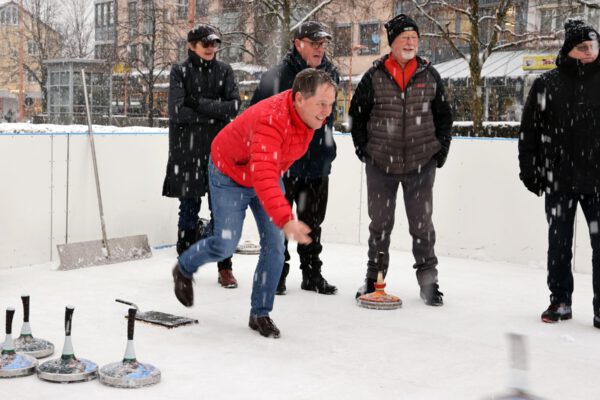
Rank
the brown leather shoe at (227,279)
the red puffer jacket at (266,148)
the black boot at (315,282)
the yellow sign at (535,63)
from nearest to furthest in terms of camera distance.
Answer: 1. the red puffer jacket at (266,148)
2. the black boot at (315,282)
3. the brown leather shoe at (227,279)
4. the yellow sign at (535,63)

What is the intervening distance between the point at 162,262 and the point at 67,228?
870 millimetres

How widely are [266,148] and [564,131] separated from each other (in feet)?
6.77

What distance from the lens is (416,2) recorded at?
22766mm

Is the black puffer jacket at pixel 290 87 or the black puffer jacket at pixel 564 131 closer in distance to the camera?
the black puffer jacket at pixel 564 131

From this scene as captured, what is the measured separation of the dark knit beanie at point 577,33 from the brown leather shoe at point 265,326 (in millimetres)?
2338

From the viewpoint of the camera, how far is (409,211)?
633 cm

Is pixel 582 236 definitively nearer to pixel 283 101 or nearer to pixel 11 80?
pixel 283 101

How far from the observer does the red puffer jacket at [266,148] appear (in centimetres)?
425

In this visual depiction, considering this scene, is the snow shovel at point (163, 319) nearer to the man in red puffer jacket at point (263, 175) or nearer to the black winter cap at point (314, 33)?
the man in red puffer jacket at point (263, 175)

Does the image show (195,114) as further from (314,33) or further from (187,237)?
(314,33)

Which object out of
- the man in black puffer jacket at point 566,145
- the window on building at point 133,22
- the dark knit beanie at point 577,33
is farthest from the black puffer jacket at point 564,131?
the window on building at point 133,22

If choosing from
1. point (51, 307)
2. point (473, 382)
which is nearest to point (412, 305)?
point (473, 382)

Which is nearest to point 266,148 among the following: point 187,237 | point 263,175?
point 263,175

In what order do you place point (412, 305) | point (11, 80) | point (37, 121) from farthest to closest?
1. point (11, 80)
2. point (37, 121)
3. point (412, 305)
